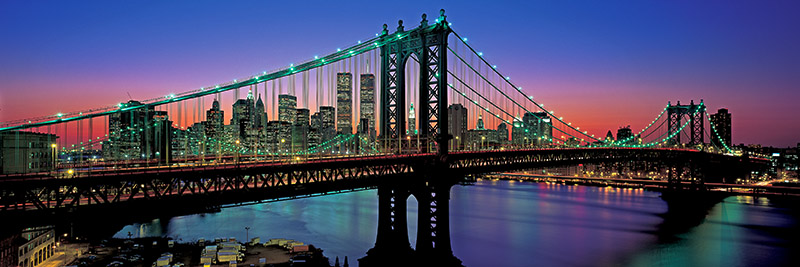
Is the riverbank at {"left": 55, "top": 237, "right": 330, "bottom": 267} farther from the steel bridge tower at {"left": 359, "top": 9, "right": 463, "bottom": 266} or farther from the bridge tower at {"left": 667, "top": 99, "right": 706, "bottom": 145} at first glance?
the bridge tower at {"left": 667, "top": 99, "right": 706, "bottom": 145}

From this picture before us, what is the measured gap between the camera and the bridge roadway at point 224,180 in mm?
16391

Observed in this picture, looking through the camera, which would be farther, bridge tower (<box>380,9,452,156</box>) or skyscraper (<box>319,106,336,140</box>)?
skyscraper (<box>319,106,336,140</box>)

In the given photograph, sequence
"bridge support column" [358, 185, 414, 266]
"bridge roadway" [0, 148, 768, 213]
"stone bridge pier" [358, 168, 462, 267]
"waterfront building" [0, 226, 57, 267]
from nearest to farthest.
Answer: "bridge roadway" [0, 148, 768, 213] → "stone bridge pier" [358, 168, 462, 267] → "bridge support column" [358, 185, 414, 266] → "waterfront building" [0, 226, 57, 267]

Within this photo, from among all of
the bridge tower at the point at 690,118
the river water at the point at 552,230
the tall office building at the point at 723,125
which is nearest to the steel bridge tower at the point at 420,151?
the river water at the point at 552,230

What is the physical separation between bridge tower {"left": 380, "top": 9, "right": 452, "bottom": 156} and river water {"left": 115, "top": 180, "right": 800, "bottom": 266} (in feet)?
49.3

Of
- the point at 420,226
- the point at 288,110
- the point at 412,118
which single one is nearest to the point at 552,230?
the point at 412,118

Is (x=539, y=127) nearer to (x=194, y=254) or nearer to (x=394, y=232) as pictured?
(x=394, y=232)

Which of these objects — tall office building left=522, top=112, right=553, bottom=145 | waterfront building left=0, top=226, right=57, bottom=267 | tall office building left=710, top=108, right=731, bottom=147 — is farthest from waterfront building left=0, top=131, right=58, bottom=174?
tall office building left=710, top=108, right=731, bottom=147

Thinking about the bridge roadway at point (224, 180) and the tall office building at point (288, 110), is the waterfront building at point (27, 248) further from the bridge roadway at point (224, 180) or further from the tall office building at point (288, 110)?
the tall office building at point (288, 110)

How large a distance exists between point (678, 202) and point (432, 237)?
69995mm

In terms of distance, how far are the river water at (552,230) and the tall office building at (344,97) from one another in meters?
13.8

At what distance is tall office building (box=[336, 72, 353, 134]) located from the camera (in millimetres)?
33594

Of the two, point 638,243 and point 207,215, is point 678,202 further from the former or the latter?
point 207,215

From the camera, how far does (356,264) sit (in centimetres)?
4103
